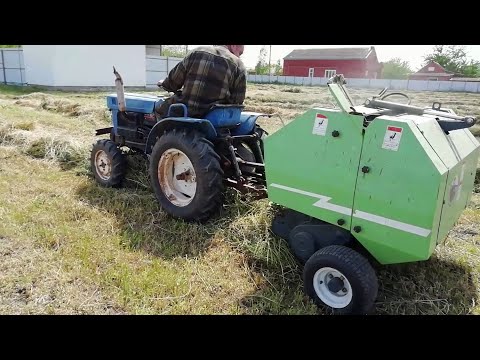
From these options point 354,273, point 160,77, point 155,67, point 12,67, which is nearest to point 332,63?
point 160,77

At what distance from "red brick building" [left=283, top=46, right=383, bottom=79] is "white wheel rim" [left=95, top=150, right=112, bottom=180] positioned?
26.6 metres

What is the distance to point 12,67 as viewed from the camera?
22.7 meters

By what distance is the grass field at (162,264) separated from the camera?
282 centimetres

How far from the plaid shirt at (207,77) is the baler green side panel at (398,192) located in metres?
1.82

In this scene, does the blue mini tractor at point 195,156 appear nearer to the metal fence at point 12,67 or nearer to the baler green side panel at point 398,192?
the baler green side panel at point 398,192

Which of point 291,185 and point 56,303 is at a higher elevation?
point 291,185

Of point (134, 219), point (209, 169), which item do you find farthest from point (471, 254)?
point (134, 219)

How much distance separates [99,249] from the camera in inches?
135

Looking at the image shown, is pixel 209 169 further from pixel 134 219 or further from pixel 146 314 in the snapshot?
pixel 146 314

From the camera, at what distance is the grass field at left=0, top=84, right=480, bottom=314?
282 centimetres

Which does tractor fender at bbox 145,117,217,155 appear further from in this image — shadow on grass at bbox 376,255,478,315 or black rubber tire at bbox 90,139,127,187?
shadow on grass at bbox 376,255,478,315

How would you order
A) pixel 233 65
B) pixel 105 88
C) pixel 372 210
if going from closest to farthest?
pixel 372 210 < pixel 233 65 < pixel 105 88

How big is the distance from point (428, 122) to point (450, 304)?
133 cm

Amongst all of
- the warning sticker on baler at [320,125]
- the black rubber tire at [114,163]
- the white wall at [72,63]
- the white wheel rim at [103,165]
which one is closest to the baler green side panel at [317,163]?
the warning sticker on baler at [320,125]
